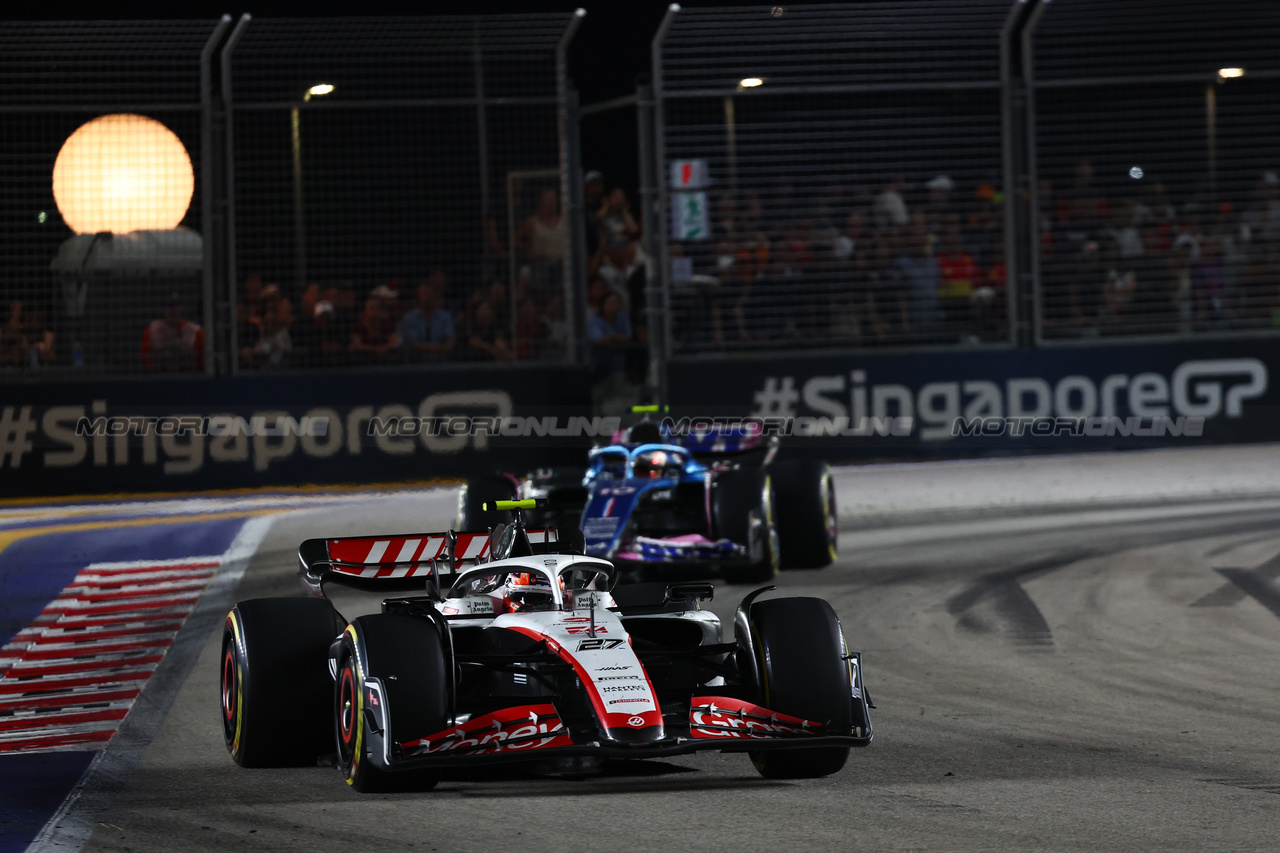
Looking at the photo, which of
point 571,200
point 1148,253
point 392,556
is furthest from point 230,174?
point 392,556

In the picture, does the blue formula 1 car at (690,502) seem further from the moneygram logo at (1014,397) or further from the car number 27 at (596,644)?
the moneygram logo at (1014,397)

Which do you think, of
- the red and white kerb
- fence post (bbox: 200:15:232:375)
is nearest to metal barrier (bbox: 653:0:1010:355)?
fence post (bbox: 200:15:232:375)

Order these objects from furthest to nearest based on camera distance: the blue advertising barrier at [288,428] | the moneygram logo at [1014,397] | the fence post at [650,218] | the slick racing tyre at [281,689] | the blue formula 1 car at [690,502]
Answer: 1. the moneygram logo at [1014,397]
2. the fence post at [650,218]
3. the blue advertising barrier at [288,428]
4. the blue formula 1 car at [690,502]
5. the slick racing tyre at [281,689]

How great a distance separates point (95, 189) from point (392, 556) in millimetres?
8824

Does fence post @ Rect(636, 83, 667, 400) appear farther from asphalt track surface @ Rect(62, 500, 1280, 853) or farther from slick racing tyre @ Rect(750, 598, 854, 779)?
slick racing tyre @ Rect(750, 598, 854, 779)

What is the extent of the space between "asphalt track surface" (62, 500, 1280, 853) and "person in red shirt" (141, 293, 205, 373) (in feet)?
23.7

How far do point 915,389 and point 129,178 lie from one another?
7.42m

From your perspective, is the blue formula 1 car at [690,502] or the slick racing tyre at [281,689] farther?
the blue formula 1 car at [690,502]

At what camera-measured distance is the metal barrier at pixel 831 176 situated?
16281 mm

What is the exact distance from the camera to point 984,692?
25.3 ft

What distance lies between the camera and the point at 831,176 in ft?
54.5

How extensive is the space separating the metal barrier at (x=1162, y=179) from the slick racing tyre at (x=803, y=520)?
6135 millimetres

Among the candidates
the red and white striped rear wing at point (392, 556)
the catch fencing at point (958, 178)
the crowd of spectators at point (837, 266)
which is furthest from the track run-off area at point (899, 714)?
the catch fencing at point (958, 178)

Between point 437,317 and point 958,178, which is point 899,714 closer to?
point 437,317
